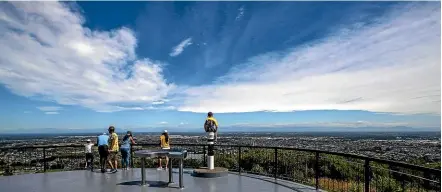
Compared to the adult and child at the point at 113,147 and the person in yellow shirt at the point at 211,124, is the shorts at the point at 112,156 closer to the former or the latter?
the adult and child at the point at 113,147

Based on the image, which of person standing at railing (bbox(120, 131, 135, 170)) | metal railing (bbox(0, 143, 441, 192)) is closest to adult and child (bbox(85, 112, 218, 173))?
person standing at railing (bbox(120, 131, 135, 170))

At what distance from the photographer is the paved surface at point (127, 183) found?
22.9 ft

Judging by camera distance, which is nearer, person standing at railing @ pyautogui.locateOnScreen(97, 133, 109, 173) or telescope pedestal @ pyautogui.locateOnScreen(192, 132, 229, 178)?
telescope pedestal @ pyautogui.locateOnScreen(192, 132, 229, 178)

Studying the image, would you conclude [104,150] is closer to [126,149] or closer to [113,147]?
[113,147]

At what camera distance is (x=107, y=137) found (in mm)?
9523

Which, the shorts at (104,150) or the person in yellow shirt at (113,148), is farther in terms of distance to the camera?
the person in yellow shirt at (113,148)

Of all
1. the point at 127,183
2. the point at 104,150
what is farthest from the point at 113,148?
the point at 127,183

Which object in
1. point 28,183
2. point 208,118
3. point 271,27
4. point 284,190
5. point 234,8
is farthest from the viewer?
point 271,27

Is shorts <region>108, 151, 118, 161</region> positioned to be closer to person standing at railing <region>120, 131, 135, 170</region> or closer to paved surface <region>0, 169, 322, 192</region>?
person standing at railing <region>120, 131, 135, 170</region>

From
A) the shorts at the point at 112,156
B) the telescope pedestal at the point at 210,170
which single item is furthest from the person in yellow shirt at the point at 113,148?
the telescope pedestal at the point at 210,170

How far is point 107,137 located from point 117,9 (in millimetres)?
3931

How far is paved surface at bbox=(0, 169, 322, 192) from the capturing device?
22.9 ft

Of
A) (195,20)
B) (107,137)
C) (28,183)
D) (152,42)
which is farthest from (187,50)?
(28,183)

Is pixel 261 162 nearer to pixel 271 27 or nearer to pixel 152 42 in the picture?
pixel 271 27
